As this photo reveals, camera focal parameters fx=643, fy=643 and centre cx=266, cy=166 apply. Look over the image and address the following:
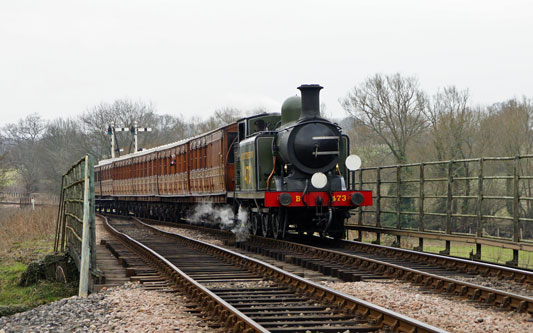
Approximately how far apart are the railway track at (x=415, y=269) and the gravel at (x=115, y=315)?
9.59ft

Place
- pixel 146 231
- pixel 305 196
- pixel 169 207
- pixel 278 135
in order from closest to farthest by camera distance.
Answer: pixel 305 196, pixel 278 135, pixel 146 231, pixel 169 207

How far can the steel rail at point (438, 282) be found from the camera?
695 cm

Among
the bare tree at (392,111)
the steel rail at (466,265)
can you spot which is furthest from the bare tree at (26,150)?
the steel rail at (466,265)

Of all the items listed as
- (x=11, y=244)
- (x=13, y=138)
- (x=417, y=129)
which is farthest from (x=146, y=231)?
(x=13, y=138)

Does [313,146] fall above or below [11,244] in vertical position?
above

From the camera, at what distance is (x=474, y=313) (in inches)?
264

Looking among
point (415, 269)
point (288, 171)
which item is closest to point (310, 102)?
point (288, 171)

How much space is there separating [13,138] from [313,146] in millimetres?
70559

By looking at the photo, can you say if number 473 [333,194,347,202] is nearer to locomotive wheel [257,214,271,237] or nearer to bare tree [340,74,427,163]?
locomotive wheel [257,214,271,237]

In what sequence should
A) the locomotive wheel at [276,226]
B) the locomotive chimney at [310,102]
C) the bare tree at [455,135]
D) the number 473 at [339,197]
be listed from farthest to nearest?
1. the bare tree at [455,135]
2. the locomotive wheel at [276,226]
3. the locomotive chimney at [310,102]
4. the number 473 at [339,197]

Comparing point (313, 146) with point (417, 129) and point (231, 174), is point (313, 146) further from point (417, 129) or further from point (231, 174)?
point (417, 129)

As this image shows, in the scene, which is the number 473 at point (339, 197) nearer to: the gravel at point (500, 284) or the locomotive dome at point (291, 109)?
the locomotive dome at point (291, 109)

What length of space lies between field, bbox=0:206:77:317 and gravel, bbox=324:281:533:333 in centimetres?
583

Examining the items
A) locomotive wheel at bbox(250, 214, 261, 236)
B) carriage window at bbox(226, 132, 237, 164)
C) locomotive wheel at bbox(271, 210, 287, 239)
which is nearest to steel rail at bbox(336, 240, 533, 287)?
locomotive wheel at bbox(271, 210, 287, 239)
